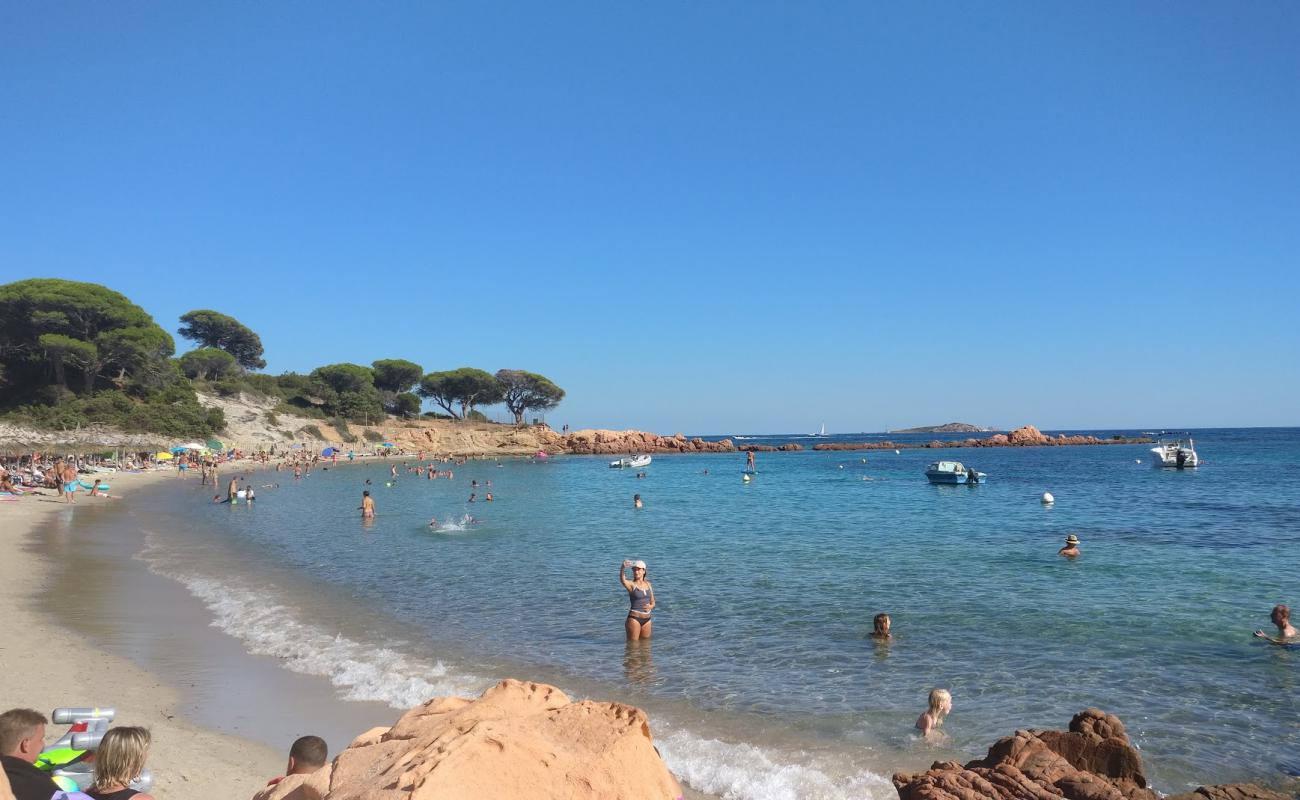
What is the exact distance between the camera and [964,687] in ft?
30.1

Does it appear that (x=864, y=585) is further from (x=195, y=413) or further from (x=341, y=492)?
(x=195, y=413)

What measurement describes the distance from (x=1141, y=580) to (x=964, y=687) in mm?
8796

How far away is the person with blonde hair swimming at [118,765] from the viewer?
13.5 feet

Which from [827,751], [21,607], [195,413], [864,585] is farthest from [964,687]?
[195,413]

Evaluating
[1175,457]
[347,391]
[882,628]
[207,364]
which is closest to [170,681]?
[882,628]

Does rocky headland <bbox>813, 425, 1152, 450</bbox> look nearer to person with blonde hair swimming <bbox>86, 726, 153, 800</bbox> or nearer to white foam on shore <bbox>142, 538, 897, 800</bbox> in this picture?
white foam on shore <bbox>142, 538, 897, 800</bbox>

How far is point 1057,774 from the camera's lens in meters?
4.59

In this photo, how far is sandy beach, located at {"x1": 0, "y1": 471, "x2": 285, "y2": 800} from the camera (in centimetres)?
639

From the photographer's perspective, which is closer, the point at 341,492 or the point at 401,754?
the point at 401,754

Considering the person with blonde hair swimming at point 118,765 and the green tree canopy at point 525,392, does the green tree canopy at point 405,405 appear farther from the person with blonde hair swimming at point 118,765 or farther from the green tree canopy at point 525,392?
the person with blonde hair swimming at point 118,765

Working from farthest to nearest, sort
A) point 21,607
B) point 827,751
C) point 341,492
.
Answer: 1. point 341,492
2. point 21,607
3. point 827,751

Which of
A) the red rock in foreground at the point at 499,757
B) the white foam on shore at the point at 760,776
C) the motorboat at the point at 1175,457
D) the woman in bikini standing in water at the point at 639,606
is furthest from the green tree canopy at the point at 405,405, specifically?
the red rock in foreground at the point at 499,757

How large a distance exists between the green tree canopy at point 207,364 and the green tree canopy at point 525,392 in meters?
35.4

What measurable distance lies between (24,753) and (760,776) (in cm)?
523
